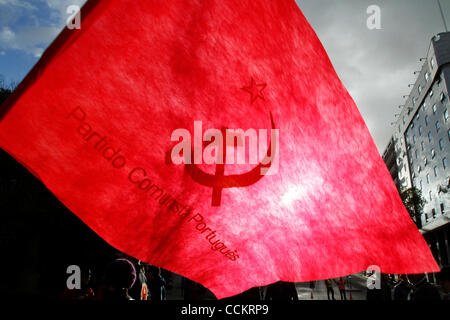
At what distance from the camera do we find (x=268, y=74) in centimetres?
160

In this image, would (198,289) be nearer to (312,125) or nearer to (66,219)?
(312,125)

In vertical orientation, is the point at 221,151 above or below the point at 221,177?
above

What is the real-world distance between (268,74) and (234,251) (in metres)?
0.93

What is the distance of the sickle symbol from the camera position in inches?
60.4

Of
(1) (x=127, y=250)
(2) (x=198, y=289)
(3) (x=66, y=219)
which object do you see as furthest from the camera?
(3) (x=66, y=219)

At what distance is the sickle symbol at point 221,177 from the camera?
5.03ft

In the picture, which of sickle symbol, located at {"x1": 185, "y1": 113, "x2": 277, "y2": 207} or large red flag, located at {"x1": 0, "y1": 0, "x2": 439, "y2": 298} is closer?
large red flag, located at {"x1": 0, "y1": 0, "x2": 439, "y2": 298}

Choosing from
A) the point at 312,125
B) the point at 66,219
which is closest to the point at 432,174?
the point at 66,219

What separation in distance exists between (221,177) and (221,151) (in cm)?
13

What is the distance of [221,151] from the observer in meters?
1.57

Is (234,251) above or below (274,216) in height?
below

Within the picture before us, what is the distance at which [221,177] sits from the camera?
1.57 metres

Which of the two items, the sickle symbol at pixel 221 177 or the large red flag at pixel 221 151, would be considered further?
the sickle symbol at pixel 221 177

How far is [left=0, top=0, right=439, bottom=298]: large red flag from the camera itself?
1.29 m
